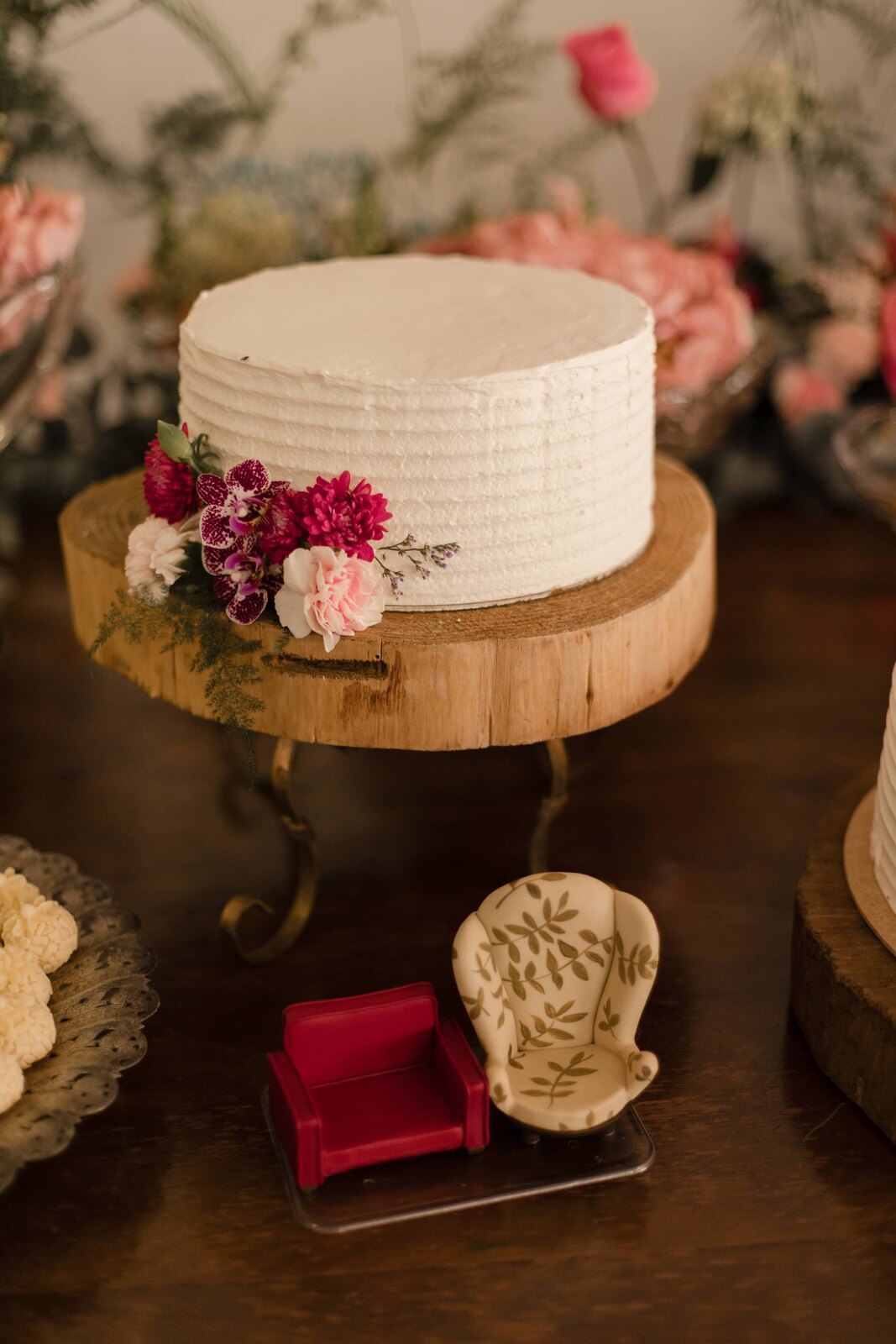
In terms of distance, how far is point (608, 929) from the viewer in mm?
969

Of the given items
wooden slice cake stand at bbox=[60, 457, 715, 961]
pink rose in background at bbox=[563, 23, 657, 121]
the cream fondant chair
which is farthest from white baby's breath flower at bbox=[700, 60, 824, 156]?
the cream fondant chair

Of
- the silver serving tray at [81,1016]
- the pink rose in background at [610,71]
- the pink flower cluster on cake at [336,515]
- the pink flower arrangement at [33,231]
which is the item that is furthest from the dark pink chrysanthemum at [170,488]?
the pink rose in background at [610,71]

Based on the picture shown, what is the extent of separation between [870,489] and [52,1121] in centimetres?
132

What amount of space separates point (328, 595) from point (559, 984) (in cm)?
32

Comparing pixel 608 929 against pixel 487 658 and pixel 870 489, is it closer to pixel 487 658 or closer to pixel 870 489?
pixel 487 658

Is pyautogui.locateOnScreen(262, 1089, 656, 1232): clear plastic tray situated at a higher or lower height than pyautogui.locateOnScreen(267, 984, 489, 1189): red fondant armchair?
lower

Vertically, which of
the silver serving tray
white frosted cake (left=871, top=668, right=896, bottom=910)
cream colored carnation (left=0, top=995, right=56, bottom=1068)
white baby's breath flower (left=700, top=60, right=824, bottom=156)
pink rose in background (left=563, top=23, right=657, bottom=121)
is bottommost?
the silver serving tray

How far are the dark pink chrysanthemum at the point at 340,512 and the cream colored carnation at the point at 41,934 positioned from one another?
13.2 inches

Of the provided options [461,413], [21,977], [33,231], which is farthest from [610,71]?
[21,977]

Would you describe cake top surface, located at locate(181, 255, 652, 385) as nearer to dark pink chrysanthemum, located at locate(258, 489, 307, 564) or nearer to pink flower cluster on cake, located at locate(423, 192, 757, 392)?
dark pink chrysanthemum, located at locate(258, 489, 307, 564)

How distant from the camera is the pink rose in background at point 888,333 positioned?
1.71 meters

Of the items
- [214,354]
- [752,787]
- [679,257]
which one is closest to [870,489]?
[679,257]

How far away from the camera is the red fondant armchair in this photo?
0.90 metres

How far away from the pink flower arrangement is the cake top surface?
340 mm
